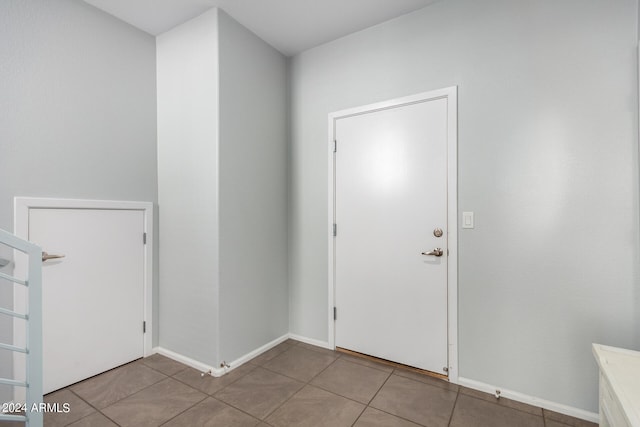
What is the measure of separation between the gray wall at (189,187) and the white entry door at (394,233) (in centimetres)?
104

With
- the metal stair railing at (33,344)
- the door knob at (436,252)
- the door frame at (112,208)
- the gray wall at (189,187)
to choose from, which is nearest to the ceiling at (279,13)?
the gray wall at (189,187)

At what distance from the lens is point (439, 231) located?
2.20 meters

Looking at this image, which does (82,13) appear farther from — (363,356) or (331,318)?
(363,356)

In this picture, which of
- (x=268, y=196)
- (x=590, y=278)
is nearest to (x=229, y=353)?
(x=268, y=196)

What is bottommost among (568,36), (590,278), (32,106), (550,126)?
(590,278)

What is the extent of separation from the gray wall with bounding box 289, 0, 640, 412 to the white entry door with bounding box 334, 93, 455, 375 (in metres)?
0.17

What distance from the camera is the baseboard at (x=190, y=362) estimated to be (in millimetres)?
2268

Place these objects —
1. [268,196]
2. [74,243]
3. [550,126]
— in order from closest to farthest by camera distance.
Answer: [550,126] < [74,243] < [268,196]

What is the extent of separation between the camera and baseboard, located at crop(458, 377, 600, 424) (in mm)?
1755

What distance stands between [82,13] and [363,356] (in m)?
3.35

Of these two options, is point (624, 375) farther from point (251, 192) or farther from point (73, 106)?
point (73, 106)

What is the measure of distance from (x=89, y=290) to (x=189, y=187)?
102 cm

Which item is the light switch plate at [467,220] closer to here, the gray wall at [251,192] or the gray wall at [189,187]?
the gray wall at [251,192]

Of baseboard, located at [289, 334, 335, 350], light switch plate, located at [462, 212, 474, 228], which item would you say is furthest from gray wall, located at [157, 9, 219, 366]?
light switch plate, located at [462, 212, 474, 228]
